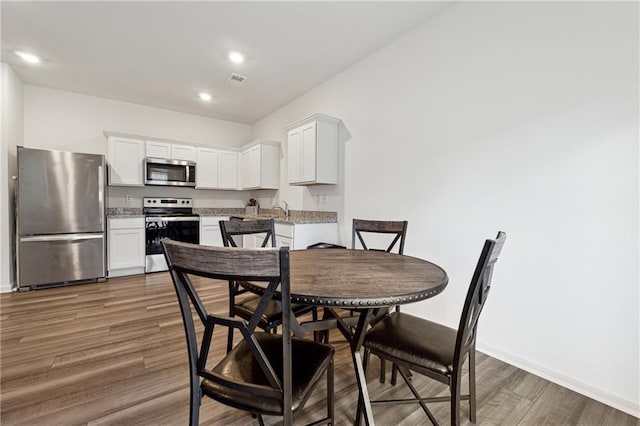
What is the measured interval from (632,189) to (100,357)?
3644mm

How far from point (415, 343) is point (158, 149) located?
4.93 meters

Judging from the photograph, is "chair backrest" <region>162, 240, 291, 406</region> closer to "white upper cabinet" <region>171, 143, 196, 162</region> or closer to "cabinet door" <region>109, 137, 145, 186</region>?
"cabinet door" <region>109, 137, 145, 186</region>

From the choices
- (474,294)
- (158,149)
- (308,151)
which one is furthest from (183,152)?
(474,294)

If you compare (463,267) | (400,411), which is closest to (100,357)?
(400,411)

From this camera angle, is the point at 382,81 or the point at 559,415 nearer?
the point at 559,415

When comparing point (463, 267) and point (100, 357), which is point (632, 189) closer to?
point (463, 267)

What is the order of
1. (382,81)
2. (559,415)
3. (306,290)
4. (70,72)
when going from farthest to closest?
(70,72) < (382,81) < (559,415) < (306,290)

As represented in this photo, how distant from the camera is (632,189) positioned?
1.60 meters

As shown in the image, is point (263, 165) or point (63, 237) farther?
point (263, 165)

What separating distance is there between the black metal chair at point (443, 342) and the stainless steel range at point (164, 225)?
394 cm

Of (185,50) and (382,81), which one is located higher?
(185,50)

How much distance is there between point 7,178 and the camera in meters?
3.46

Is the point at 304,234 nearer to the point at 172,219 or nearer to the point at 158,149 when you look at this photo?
the point at 172,219

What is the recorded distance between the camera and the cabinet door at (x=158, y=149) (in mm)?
4627
